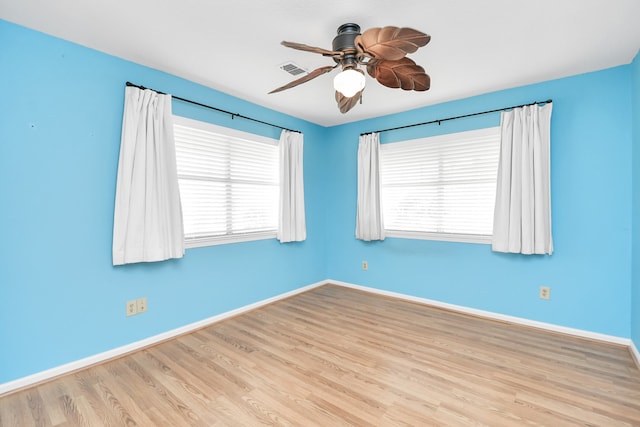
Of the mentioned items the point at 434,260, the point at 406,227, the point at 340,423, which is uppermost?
the point at 406,227

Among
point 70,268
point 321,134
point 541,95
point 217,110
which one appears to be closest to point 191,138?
point 217,110

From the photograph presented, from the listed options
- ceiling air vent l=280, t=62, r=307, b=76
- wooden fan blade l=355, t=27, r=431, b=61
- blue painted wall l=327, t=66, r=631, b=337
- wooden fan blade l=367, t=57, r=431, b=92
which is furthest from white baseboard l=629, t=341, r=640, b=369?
ceiling air vent l=280, t=62, r=307, b=76

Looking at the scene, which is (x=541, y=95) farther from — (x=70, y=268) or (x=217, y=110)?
(x=70, y=268)

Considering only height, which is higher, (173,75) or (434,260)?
(173,75)

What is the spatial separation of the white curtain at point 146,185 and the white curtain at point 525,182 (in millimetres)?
3286

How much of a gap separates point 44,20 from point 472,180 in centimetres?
397

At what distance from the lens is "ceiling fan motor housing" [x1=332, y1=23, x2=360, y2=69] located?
72.7 inches

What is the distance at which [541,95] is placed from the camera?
289 cm

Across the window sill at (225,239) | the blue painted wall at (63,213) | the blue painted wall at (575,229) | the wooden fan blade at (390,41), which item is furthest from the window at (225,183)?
the blue painted wall at (575,229)

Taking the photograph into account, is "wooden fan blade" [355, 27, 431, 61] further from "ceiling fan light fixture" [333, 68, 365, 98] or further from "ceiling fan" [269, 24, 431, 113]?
Result: "ceiling fan light fixture" [333, 68, 365, 98]

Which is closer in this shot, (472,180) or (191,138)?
(191,138)

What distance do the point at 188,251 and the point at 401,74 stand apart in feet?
8.20

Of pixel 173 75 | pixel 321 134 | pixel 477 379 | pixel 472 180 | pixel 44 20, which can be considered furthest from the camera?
pixel 321 134

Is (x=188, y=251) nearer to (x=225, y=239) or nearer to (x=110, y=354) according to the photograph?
(x=225, y=239)
